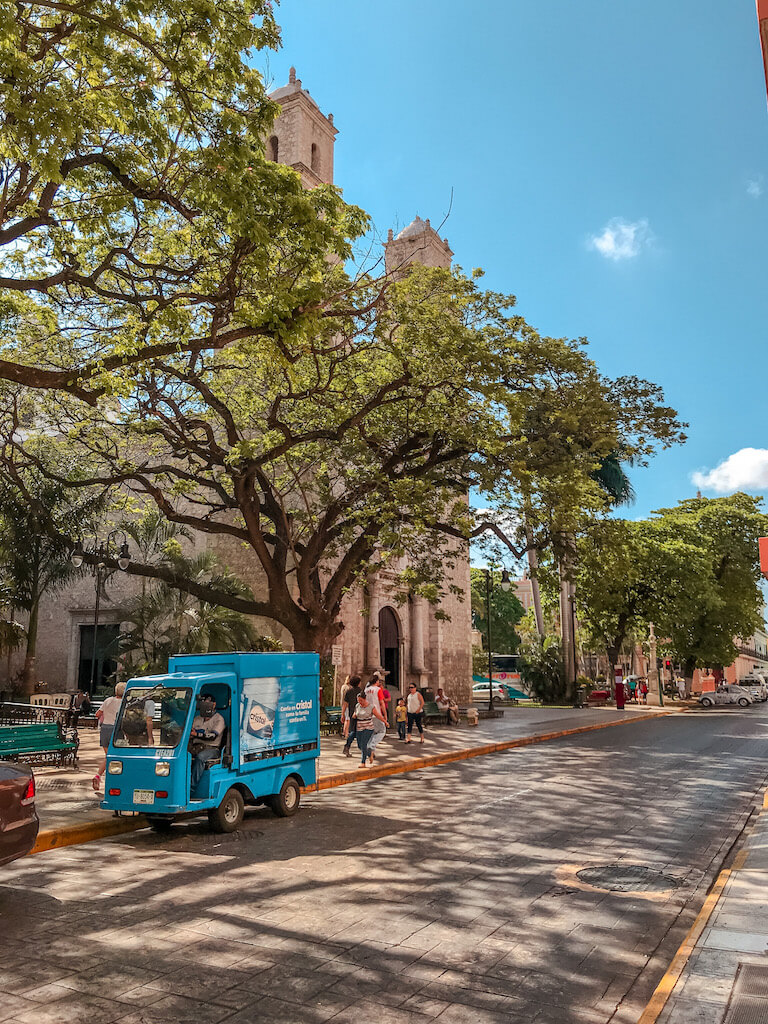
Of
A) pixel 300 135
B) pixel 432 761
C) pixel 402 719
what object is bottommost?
pixel 432 761

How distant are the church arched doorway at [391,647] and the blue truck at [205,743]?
919 inches

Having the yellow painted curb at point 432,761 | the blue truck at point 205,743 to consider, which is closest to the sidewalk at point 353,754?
the yellow painted curb at point 432,761

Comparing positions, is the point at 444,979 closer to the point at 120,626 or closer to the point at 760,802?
the point at 760,802

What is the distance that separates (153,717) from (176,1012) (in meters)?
5.55

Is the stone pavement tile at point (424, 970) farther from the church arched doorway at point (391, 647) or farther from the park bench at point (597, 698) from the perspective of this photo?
the park bench at point (597, 698)

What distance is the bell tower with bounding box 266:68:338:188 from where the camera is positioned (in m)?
35.8

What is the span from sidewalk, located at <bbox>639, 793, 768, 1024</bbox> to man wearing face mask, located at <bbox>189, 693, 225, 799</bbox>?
5783 millimetres

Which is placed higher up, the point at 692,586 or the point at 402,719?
the point at 692,586

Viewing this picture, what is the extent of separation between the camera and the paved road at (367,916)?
4.61m

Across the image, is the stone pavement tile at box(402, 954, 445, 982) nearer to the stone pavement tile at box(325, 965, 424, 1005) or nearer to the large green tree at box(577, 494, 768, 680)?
the stone pavement tile at box(325, 965, 424, 1005)

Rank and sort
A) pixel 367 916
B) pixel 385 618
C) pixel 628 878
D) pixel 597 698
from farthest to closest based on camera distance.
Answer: pixel 597 698 < pixel 385 618 < pixel 628 878 < pixel 367 916

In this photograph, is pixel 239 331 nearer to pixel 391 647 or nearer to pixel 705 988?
pixel 705 988

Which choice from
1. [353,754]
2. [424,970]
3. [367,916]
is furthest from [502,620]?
[424,970]

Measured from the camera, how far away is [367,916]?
6.24 metres
